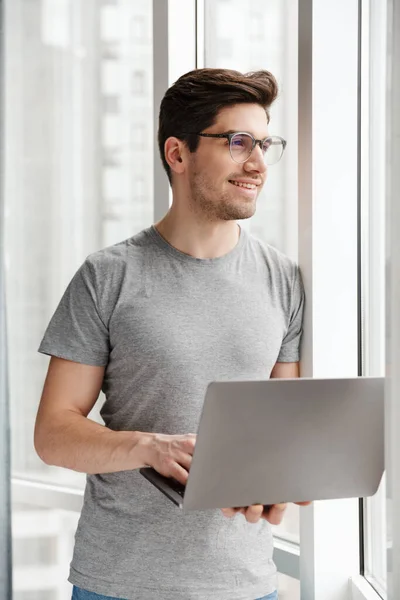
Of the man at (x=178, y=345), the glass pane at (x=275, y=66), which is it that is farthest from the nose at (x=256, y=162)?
the glass pane at (x=275, y=66)

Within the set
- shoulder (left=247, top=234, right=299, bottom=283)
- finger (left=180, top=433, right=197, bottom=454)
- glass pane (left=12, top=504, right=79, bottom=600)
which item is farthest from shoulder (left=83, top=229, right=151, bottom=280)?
glass pane (left=12, top=504, right=79, bottom=600)

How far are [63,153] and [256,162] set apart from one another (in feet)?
3.78

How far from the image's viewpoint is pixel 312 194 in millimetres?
1635

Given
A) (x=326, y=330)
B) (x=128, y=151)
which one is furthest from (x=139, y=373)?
(x=128, y=151)

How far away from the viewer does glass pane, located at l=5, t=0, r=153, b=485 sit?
2.47m

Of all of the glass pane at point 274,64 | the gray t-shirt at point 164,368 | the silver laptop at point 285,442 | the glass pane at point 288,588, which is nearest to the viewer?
the silver laptop at point 285,442

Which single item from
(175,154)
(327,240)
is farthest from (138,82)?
(327,240)

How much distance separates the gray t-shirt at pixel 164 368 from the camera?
1520 mm

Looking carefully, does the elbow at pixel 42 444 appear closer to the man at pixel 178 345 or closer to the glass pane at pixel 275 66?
the man at pixel 178 345

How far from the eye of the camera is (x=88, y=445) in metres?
1.50

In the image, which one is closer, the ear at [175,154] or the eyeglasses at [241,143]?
the eyeglasses at [241,143]

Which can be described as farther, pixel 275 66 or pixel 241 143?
pixel 275 66

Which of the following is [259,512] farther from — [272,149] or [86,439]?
[272,149]

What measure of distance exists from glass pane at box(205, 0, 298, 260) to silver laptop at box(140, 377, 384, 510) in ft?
2.89
